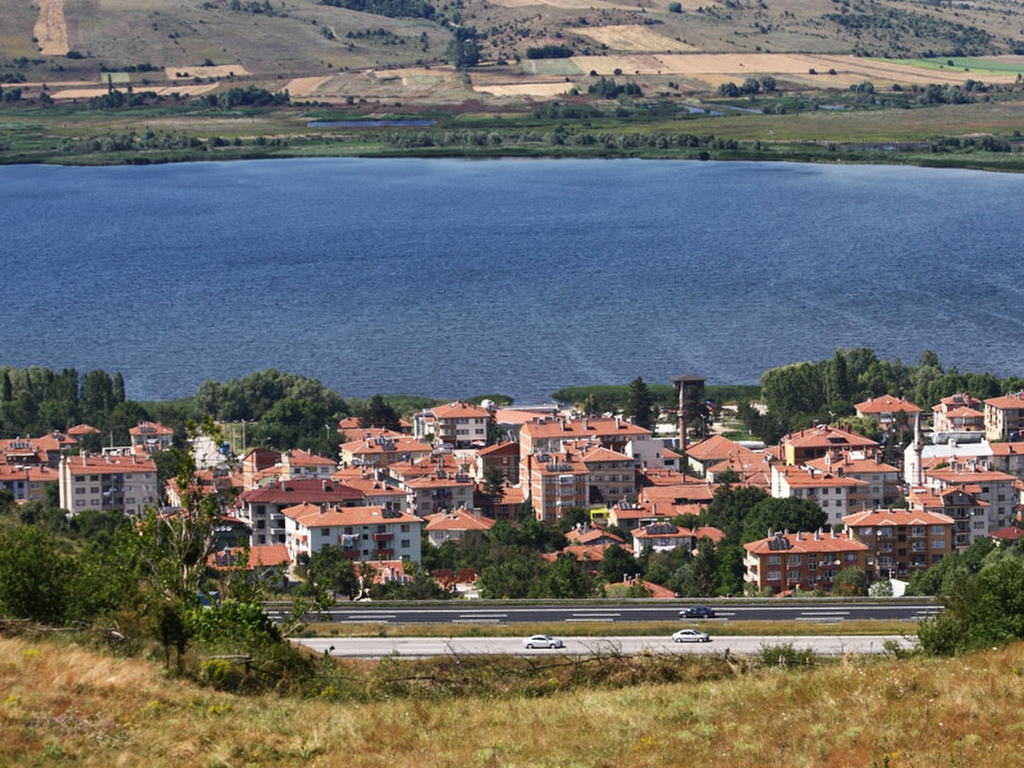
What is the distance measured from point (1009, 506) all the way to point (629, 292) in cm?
3108

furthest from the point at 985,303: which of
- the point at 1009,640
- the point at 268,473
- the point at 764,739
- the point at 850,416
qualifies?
the point at 764,739

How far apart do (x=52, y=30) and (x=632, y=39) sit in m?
45.0

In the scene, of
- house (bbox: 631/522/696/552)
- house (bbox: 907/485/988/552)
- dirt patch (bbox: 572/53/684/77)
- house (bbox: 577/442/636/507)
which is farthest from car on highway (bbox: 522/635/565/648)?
dirt patch (bbox: 572/53/684/77)

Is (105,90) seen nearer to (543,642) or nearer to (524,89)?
(524,89)

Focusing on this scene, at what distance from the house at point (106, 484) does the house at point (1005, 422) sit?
19087 mm

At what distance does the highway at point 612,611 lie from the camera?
2061cm

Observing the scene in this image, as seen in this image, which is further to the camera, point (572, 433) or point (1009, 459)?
point (572, 433)

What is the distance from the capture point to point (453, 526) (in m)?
31.7

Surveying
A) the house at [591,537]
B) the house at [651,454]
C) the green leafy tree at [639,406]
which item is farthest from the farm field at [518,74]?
the house at [591,537]

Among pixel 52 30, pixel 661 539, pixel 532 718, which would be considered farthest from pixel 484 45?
pixel 532 718

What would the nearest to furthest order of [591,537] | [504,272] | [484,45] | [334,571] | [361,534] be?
[334,571] → [361,534] → [591,537] → [504,272] → [484,45]

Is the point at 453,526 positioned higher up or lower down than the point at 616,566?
lower down

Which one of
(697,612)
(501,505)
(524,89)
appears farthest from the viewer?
(524,89)

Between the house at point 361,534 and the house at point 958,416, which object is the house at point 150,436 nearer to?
the house at point 361,534
